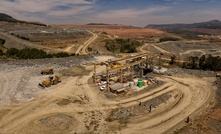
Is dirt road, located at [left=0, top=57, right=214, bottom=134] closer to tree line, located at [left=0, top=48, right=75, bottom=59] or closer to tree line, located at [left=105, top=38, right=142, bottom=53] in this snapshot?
tree line, located at [left=0, top=48, right=75, bottom=59]

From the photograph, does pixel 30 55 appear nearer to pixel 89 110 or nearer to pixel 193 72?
pixel 89 110

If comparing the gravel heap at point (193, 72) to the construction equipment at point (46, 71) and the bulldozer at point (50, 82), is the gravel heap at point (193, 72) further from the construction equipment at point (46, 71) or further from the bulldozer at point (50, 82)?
the construction equipment at point (46, 71)

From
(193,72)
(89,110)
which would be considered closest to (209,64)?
(193,72)

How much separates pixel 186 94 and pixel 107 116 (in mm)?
13646

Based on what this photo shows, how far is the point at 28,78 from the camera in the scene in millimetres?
39750

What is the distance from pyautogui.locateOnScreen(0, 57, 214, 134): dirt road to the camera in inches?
948

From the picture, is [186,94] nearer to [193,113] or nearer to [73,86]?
[193,113]

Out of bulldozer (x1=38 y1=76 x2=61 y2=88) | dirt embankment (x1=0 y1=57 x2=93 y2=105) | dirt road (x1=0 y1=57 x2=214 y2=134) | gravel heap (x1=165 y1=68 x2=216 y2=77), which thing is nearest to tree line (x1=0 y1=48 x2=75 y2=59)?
dirt embankment (x1=0 y1=57 x2=93 y2=105)

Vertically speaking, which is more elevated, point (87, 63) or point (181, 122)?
point (87, 63)

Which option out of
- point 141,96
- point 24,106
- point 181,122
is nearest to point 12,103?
point 24,106

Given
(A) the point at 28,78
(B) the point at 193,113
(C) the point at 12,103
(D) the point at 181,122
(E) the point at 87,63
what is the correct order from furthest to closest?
(E) the point at 87,63 < (A) the point at 28,78 < (C) the point at 12,103 < (B) the point at 193,113 < (D) the point at 181,122

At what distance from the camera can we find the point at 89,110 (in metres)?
28.2

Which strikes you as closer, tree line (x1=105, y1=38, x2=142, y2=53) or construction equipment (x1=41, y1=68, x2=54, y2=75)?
construction equipment (x1=41, y1=68, x2=54, y2=75)

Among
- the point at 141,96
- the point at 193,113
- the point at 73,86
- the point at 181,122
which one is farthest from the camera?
the point at 73,86
